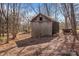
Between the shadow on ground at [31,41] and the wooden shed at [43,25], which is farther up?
the wooden shed at [43,25]

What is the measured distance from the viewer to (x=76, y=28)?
155 cm

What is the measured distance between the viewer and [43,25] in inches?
61.4

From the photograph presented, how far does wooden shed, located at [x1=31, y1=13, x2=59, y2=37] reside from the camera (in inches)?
61.0

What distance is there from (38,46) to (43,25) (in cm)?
22

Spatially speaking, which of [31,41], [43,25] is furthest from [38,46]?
[43,25]

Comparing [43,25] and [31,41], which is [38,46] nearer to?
[31,41]

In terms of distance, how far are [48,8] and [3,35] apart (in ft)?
1.75

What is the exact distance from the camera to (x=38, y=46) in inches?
62.0

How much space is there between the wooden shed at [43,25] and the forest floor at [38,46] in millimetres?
56

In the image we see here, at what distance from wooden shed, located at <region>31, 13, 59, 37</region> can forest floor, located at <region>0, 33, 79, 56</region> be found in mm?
56

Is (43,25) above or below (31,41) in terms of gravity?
above

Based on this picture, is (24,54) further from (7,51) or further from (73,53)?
(73,53)

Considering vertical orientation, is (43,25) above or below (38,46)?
above

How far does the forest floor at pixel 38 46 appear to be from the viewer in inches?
61.1
